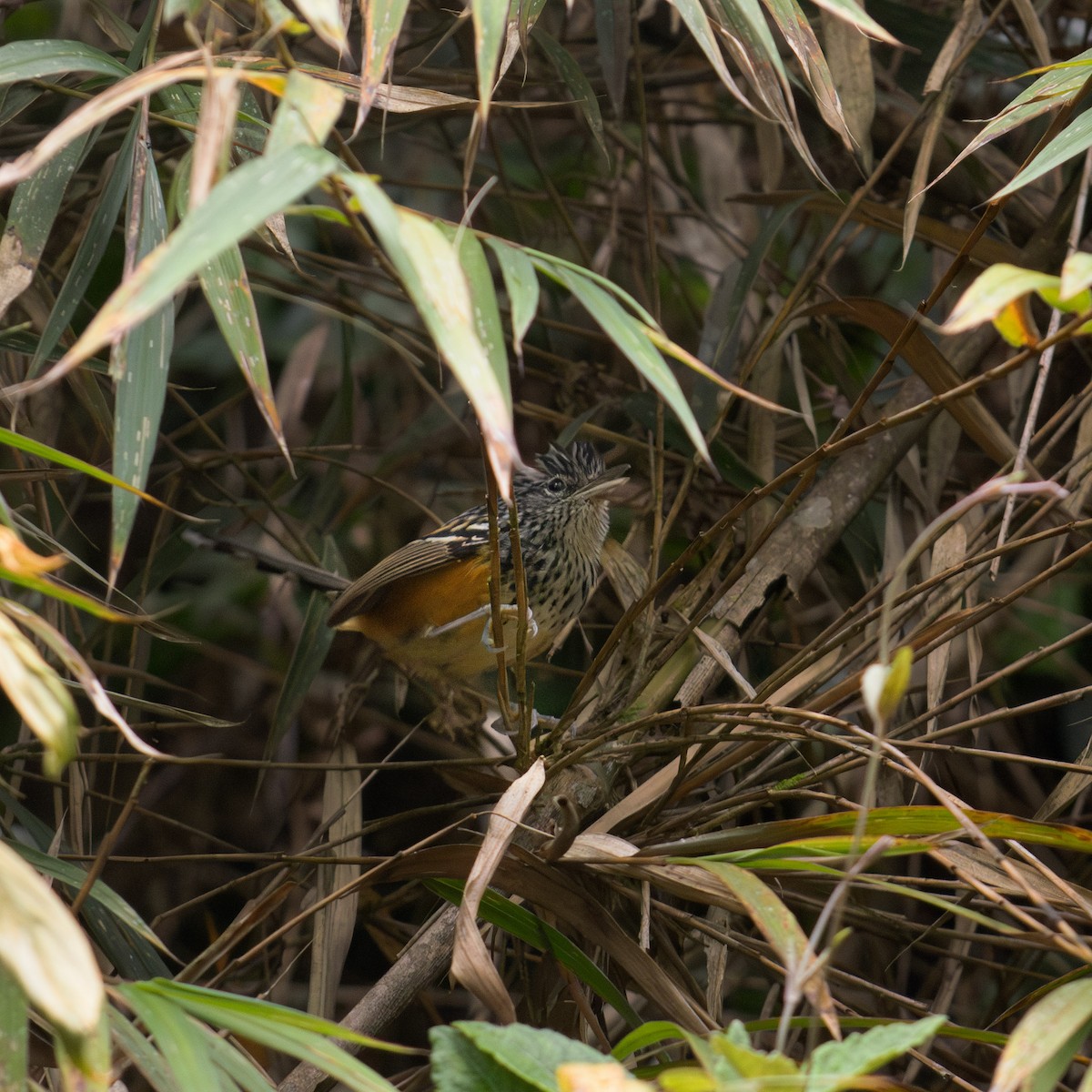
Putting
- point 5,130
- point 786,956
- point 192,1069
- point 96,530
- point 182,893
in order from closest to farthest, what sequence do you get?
point 192,1069, point 786,956, point 5,130, point 182,893, point 96,530

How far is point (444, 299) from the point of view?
1.30 meters

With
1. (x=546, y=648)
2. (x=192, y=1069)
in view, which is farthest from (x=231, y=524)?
(x=192, y=1069)

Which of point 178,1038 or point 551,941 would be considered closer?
point 178,1038

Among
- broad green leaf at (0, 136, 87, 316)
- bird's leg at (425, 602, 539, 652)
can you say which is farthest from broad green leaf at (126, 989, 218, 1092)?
bird's leg at (425, 602, 539, 652)

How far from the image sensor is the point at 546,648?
13.0 ft

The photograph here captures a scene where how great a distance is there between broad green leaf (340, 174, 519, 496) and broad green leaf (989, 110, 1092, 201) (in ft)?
3.11

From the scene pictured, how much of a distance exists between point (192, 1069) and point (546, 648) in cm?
260

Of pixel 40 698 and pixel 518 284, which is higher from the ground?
pixel 518 284

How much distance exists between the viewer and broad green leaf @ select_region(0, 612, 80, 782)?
1185 mm

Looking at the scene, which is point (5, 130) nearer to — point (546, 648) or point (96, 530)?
point (96, 530)

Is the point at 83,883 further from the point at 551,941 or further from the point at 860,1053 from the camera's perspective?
the point at 860,1053

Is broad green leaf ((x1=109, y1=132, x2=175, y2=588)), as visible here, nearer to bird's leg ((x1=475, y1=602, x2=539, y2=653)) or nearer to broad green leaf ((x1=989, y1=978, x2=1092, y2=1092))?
broad green leaf ((x1=989, y1=978, x2=1092, y2=1092))

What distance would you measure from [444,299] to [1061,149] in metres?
1.16

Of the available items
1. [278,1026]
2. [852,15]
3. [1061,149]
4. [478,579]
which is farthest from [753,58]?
[478,579]
